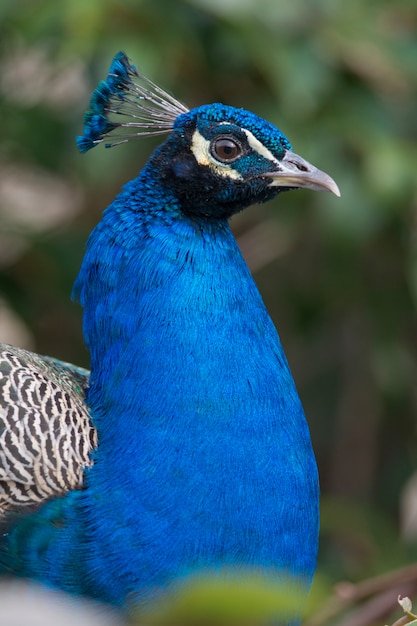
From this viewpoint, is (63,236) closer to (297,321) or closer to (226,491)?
(297,321)

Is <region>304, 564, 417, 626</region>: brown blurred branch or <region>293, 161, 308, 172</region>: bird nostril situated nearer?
<region>304, 564, 417, 626</region>: brown blurred branch

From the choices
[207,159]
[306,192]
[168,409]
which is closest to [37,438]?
[168,409]

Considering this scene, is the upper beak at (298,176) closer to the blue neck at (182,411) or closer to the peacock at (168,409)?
the peacock at (168,409)

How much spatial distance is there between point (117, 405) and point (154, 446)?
103mm

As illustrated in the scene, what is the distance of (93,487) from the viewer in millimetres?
1282

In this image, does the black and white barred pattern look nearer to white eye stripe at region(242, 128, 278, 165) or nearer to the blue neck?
the blue neck

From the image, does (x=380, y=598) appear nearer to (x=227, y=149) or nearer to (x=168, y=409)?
(x=168, y=409)

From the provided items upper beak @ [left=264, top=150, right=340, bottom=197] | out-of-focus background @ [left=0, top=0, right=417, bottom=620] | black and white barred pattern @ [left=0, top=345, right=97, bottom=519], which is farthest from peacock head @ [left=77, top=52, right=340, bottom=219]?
out-of-focus background @ [left=0, top=0, right=417, bottom=620]

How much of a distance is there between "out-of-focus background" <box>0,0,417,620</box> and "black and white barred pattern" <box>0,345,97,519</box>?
779 mm

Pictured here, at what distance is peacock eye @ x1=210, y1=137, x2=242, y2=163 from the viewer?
144 centimetres

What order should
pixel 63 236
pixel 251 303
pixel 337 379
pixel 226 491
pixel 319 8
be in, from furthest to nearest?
1. pixel 337 379
2. pixel 63 236
3. pixel 319 8
4. pixel 251 303
5. pixel 226 491

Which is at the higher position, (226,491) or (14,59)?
(14,59)

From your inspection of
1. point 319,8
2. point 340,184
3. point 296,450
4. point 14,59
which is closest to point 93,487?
point 296,450

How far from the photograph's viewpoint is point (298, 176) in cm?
142
